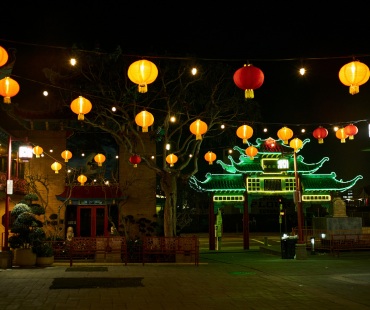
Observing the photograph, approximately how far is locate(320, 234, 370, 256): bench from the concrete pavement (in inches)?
256

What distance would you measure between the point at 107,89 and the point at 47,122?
844 centimetres

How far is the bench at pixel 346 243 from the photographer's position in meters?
25.7

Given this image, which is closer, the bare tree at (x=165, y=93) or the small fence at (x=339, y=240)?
the bare tree at (x=165, y=93)

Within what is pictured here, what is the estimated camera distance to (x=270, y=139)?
1283 inches

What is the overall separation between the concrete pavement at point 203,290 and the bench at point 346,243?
6.49 meters

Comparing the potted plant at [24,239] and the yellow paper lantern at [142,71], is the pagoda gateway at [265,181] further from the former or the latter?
the yellow paper lantern at [142,71]

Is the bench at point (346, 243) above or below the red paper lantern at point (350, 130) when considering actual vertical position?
below

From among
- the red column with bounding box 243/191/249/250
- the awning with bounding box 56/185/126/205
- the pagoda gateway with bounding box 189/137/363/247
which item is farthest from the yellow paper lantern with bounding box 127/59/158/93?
the red column with bounding box 243/191/249/250

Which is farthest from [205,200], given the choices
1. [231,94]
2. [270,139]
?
[231,94]

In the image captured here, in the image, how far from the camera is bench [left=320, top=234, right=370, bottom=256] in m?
25.7

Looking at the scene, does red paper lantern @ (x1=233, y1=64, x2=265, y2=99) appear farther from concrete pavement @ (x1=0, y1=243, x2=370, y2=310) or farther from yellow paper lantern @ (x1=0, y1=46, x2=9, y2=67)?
yellow paper lantern @ (x1=0, y1=46, x2=9, y2=67)

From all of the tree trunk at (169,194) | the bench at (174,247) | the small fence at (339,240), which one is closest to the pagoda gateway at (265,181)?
the small fence at (339,240)

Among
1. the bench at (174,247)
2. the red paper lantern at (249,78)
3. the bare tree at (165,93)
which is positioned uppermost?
the bare tree at (165,93)

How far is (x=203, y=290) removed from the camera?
43.3 ft
